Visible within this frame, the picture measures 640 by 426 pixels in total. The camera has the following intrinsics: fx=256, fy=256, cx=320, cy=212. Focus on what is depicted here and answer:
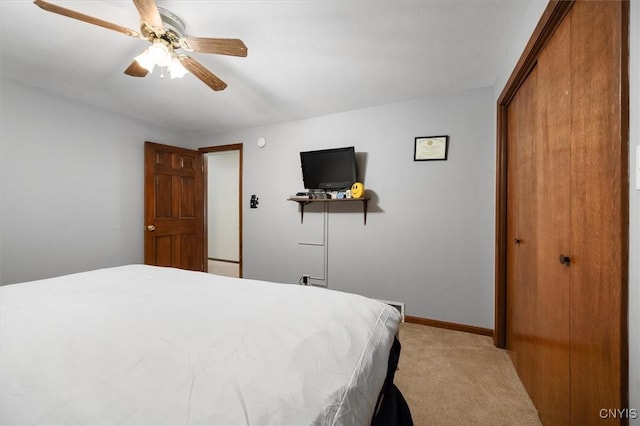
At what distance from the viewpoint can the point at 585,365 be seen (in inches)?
37.9

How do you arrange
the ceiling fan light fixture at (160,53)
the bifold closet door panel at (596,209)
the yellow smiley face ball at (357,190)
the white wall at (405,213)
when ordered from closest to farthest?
the bifold closet door panel at (596,209), the ceiling fan light fixture at (160,53), the white wall at (405,213), the yellow smiley face ball at (357,190)

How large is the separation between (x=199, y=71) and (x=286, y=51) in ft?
2.15

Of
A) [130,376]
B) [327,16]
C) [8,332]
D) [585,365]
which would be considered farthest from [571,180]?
[8,332]

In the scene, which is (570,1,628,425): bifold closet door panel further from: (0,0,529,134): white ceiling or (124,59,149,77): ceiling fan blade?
(124,59,149,77): ceiling fan blade

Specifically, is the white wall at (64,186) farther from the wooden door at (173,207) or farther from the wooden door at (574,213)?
the wooden door at (574,213)

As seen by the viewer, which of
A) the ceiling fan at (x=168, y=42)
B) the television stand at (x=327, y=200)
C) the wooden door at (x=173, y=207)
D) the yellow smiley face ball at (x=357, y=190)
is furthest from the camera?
the wooden door at (x=173, y=207)

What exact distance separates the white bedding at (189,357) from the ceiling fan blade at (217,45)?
144 centimetres

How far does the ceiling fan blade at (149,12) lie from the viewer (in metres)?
1.23

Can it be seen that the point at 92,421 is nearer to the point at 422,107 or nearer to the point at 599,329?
the point at 599,329

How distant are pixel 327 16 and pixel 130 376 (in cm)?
194

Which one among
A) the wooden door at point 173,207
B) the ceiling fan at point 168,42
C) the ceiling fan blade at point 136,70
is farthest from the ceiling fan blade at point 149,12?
the wooden door at point 173,207

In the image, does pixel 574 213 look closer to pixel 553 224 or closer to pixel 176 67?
pixel 553 224

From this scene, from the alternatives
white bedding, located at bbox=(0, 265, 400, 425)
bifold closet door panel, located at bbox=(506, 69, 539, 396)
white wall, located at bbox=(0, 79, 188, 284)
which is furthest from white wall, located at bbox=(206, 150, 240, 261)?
bifold closet door panel, located at bbox=(506, 69, 539, 396)

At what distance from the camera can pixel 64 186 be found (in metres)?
2.72
